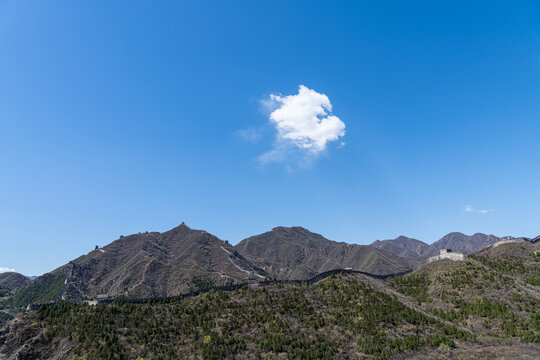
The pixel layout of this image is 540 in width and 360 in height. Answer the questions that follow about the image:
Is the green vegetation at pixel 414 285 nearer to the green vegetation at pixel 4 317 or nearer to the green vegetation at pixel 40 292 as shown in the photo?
the green vegetation at pixel 40 292

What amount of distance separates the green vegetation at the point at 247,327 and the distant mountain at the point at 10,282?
14606cm

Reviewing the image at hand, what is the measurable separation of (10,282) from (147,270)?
103 meters

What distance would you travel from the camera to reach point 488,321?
40.6 meters

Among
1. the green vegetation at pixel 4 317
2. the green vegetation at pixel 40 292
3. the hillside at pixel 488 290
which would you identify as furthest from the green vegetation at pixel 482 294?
the green vegetation at pixel 40 292

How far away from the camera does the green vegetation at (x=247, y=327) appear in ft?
117

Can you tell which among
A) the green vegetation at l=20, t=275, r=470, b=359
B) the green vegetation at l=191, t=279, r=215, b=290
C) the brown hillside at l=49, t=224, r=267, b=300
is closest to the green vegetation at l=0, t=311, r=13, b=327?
the brown hillside at l=49, t=224, r=267, b=300

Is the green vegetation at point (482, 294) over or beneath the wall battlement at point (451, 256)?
beneath

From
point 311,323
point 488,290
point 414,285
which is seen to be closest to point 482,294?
point 488,290

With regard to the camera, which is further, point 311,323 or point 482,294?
point 482,294

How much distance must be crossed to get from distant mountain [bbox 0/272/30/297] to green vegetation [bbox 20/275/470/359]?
14606cm

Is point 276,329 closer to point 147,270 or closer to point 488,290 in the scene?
A: point 488,290

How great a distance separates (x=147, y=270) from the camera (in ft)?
403

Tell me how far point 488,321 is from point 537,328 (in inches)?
211

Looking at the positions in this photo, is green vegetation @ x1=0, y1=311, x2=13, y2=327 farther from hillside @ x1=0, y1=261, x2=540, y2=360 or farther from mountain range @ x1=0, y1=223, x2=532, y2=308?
hillside @ x1=0, y1=261, x2=540, y2=360
